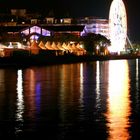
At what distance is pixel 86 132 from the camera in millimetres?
13062

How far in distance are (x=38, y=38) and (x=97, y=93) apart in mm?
77034

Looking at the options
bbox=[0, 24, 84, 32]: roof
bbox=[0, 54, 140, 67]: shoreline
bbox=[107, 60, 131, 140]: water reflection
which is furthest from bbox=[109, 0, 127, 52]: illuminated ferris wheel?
bbox=[107, 60, 131, 140]: water reflection

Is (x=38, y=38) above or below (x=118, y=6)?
below

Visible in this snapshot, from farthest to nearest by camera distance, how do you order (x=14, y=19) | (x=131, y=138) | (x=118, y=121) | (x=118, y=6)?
1. (x=14, y=19)
2. (x=118, y=6)
3. (x=118, y=121)
4. (x=131, y=138)

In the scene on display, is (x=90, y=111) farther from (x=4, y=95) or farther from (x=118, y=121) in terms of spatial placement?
(x=4, y=95)

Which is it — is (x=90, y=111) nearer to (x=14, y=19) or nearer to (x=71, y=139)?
(x=71, y=139)

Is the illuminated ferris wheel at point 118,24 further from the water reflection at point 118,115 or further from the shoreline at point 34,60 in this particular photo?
the water reflection at point 118,115

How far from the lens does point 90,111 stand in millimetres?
17125

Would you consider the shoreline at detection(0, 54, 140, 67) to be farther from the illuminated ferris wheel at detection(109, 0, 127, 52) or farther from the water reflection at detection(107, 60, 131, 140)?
the water reflection at detection(107, 60, 131, 140)

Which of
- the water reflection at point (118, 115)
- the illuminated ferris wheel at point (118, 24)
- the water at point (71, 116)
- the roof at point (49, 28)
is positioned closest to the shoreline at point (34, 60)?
the roof at point (49, 28)

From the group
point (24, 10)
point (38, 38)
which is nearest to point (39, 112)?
point (38, 38)

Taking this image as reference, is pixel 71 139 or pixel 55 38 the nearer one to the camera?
pixel 71 139

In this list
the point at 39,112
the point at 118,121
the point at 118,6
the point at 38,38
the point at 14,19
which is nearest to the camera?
the point at 118,121

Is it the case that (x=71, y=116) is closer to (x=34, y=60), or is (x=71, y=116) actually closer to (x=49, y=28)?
(x=34, y=60)
